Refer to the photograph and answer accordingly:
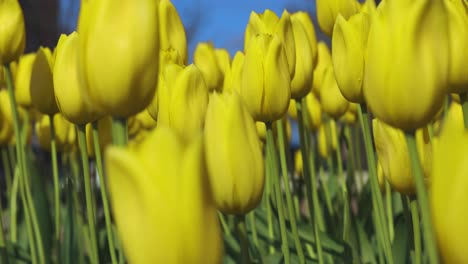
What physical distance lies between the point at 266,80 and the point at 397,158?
0.56 feet

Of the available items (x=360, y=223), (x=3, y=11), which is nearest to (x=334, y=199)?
(x=360, y=223)

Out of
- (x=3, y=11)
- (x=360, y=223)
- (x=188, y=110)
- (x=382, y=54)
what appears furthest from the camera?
→ (x=360, y=223)

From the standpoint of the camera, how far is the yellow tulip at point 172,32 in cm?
97

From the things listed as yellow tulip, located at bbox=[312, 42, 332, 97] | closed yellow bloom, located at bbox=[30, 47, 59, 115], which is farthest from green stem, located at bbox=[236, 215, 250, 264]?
yellow tulip, located at bbox=[312, 42, 332, 97]

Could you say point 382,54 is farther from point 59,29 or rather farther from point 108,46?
point 59,29

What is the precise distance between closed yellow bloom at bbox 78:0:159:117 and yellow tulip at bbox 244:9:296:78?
36 centimetres

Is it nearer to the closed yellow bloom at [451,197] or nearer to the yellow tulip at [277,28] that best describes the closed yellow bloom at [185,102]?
the yellow tulip at [277,28]

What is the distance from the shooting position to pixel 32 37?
688 centimetres

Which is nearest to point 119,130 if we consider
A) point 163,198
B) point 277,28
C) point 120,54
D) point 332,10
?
point 120,54

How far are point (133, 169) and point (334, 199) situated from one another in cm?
155

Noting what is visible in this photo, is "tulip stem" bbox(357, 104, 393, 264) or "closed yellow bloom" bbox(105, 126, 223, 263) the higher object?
"closed yellow bloom" bbox(105, 126, 223, 263)

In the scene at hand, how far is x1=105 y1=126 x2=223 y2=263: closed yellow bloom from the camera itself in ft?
1.17

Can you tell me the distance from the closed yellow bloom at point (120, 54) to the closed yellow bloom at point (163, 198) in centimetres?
14

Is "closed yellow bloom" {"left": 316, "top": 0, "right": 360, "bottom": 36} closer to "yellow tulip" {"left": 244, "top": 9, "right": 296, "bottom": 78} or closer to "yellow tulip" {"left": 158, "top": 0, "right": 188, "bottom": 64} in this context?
"yellow tulip" {"left": 244, "top": 9, "right": 296, "bottom": 78}
